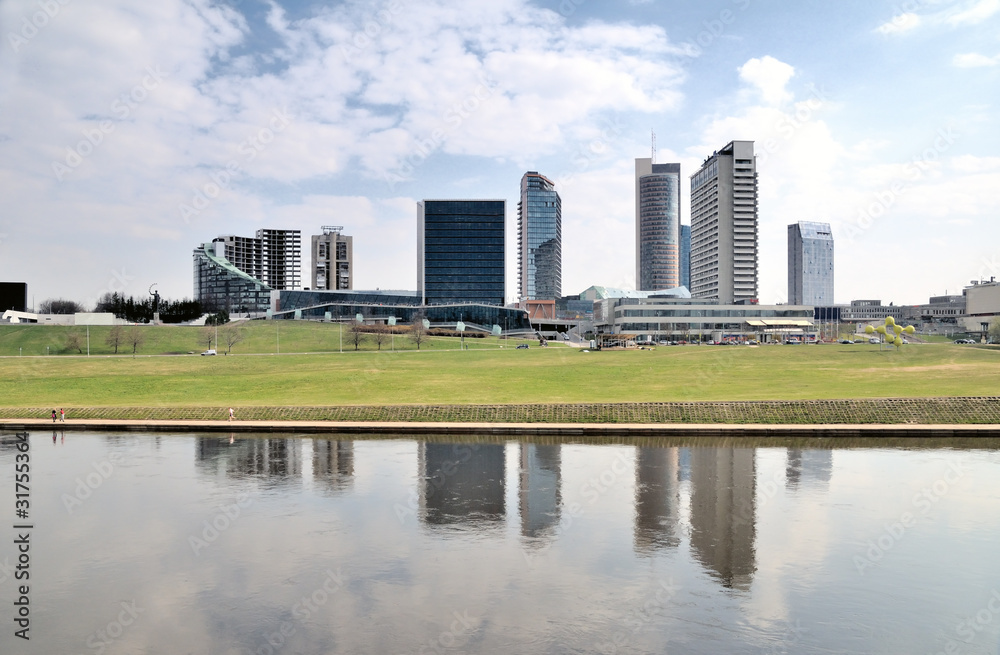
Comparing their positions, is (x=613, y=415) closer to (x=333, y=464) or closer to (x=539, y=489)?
(x=539, y=489)

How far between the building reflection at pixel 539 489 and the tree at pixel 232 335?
100280 millimetres

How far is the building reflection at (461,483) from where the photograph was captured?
85.0ft

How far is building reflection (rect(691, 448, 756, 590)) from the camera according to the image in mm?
20511

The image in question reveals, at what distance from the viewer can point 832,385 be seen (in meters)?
59.8

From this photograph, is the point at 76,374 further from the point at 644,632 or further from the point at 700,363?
the point at 644,632

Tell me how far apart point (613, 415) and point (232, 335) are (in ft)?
363

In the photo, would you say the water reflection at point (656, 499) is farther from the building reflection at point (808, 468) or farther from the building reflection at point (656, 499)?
the building reflection at point (808, 468)

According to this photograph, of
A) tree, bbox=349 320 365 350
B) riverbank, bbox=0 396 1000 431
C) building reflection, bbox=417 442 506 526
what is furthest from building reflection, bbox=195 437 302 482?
tree, bbox=349 320 365 350

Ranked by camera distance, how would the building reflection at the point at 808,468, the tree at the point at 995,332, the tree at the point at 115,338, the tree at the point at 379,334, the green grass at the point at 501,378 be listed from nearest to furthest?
1. the building reflection at the point at 808,468
2. the green grass at the point at 501,378
3. the tree at the point at 115,338
4. the tree at the point at 379,334
5. the tree at the point at 995,332

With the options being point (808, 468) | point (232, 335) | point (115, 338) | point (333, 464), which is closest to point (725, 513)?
point (808, 468)

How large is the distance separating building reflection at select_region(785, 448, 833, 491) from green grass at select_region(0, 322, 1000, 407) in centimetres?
1473

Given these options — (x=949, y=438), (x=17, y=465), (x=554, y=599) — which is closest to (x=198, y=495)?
(x=17, y=465)

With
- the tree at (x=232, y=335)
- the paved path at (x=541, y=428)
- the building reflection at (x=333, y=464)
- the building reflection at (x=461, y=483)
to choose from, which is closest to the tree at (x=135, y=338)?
the tree at (x=232, y=335)

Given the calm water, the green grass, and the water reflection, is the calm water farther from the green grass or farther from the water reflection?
the green grass
